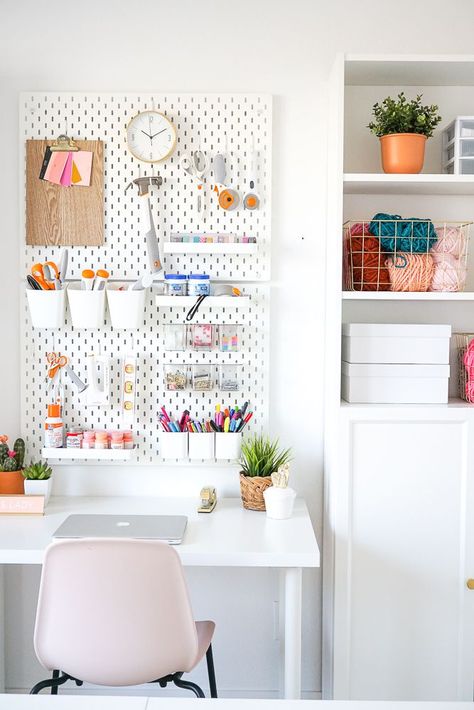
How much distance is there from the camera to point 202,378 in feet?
7.64

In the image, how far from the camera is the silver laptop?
1.94 m

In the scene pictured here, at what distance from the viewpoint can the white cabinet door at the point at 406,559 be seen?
2129 mm

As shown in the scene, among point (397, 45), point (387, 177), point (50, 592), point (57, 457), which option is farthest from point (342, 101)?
point (50, 592)

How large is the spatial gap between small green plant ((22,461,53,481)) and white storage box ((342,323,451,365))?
3.40ft

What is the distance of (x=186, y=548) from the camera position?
1905 mm

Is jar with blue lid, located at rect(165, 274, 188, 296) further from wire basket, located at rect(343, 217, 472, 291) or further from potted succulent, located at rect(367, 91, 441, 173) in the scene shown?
potted succulent, located at rect(367, 91, 441, 173)

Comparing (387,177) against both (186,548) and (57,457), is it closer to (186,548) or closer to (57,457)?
(186,548)

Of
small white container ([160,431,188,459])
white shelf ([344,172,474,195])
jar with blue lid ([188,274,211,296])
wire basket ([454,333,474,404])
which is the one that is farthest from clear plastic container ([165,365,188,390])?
wire basket ([454,333,474,404])

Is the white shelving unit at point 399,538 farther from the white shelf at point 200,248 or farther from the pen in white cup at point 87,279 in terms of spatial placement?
the pen in white cup at point 87,279

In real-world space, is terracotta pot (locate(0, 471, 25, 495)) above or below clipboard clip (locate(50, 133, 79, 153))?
below

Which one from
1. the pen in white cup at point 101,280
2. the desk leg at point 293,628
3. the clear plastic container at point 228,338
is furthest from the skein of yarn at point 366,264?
the desk leg at point 293,628

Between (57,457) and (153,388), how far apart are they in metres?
0.38

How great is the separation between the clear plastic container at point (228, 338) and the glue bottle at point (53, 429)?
57 cm

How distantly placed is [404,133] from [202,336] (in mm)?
883
